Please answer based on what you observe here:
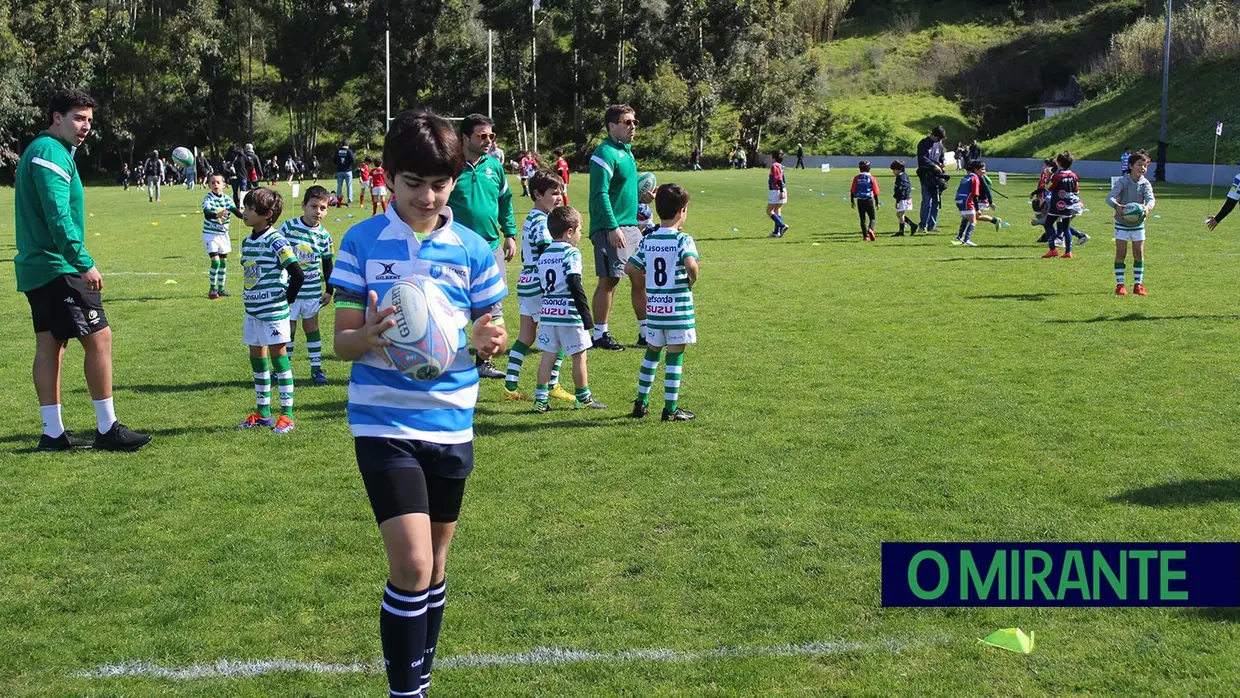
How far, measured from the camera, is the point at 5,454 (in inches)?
316

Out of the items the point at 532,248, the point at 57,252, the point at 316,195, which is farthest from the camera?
the point at 316,195

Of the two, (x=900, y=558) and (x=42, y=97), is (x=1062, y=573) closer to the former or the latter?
(x=900, y=558)

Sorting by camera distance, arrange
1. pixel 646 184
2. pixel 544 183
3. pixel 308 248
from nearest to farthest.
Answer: pixel 544 183 → pixel 308 248 → pixel 646 184

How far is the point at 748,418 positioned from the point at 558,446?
1.64 m

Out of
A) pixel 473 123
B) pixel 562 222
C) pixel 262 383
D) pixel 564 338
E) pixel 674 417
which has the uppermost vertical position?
pixel 473 123

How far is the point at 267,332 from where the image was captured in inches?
340

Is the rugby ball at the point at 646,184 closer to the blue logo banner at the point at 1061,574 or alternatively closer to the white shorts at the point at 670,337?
the white shorts at the point at 670,337

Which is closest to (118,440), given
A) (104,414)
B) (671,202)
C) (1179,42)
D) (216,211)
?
(104,414)

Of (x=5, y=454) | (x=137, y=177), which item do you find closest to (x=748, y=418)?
(x=5, y=454)

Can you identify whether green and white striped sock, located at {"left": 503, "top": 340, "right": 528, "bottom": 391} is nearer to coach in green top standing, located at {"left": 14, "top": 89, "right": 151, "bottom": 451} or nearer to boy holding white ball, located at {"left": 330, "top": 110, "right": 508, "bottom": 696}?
coach in green top standing, located at {"left": 14, "top": 89, "right": 151, "bottom": 451}

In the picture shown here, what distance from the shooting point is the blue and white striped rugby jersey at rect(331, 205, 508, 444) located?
3932mm

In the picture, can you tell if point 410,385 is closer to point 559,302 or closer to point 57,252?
point 57,252

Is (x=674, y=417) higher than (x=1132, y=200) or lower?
lower

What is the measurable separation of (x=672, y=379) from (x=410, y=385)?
502cm
